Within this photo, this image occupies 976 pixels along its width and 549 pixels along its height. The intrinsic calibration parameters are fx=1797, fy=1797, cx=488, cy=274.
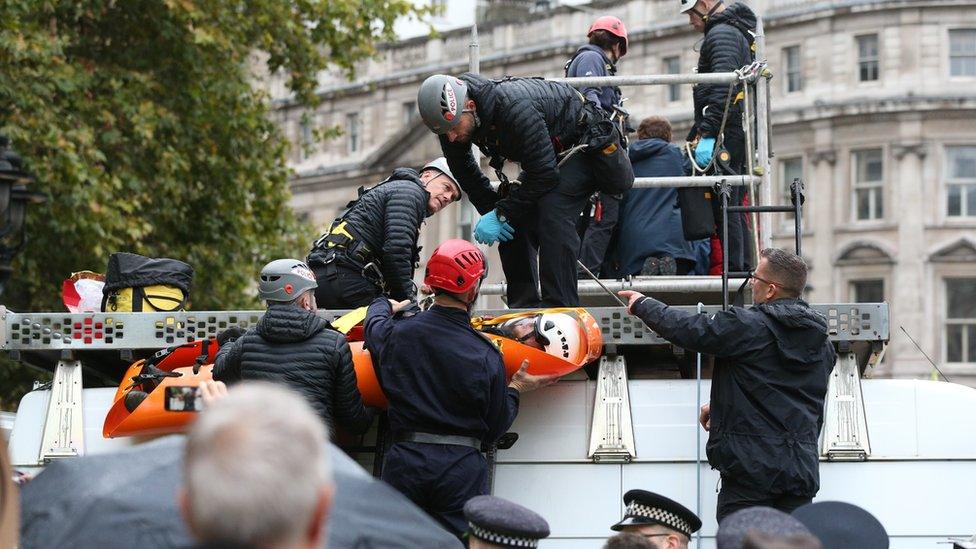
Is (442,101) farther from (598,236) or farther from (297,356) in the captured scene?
(598,236)

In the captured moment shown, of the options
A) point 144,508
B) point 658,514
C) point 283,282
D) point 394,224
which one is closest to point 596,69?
point 394,224

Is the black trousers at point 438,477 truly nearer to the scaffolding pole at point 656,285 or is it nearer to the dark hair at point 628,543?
the dark hair at point 628,543

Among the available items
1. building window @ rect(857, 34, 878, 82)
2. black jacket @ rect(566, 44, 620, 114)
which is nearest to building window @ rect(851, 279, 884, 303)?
building window @ rect(857, 34, 878, 82)

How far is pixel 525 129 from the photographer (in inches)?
349

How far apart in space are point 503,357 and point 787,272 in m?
1.33

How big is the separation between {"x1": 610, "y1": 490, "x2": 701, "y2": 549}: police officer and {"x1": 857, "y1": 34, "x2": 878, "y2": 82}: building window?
1917 inches

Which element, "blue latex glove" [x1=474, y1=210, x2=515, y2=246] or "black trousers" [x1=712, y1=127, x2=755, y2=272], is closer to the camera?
"blue latex glove" [x1=474, y1=210, x2=515, y2=246]

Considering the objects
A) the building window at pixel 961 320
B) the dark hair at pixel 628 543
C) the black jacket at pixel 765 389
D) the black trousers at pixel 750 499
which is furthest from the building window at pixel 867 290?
the dark hair at pixel 628 543

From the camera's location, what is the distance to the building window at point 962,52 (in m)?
53.3

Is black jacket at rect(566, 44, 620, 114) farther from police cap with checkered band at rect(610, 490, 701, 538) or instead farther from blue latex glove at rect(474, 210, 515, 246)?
police cap with checkered band at rect(610, 490, 701, 538)

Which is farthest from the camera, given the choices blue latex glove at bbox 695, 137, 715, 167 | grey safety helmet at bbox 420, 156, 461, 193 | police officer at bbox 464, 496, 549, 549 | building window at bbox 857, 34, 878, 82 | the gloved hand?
building window at bbox 857, 34, 878, 82

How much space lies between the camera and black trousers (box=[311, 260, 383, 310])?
367 inches

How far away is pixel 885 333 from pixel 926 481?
720mm

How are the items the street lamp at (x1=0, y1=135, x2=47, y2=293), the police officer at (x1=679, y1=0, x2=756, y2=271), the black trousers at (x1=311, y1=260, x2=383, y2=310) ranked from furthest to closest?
the police officer at (x1=679, y1=0, x2=756, y2=271) → the black trousers at (x1=311, y1=260, x2=383, y2=310) → the street lamp at (x1=0, y1=135, x2=47, y2=293)
